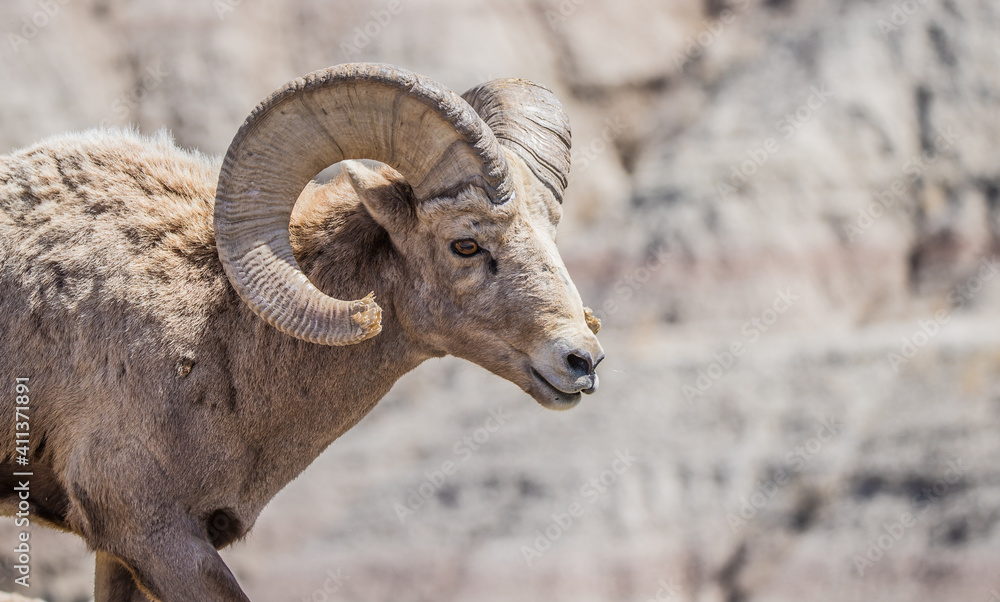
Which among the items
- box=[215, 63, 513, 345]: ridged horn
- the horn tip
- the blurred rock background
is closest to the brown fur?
box=[215, 63, 513, 345]: ridged horn

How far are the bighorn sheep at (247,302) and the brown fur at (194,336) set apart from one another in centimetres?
1

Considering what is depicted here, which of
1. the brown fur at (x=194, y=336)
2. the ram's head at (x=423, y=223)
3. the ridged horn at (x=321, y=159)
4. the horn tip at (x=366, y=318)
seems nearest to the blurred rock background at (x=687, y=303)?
the brown fur at (x=194, y=336)

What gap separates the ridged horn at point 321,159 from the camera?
5.25m

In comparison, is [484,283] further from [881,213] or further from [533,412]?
[881,213]

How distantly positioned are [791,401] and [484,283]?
10519 mm

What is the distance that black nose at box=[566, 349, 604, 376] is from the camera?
5465 mm

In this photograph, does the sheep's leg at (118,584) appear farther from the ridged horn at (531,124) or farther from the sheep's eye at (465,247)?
the ridged horn at (531,124)

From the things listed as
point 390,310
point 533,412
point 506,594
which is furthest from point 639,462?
point 390,310

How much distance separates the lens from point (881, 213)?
16469mm

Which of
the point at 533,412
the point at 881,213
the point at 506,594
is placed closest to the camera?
the point at 506,594

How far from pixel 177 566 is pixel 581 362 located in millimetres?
2345

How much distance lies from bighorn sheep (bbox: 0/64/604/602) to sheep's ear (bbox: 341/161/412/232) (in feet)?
0.04

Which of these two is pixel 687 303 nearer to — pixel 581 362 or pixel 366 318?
pixel 581 362

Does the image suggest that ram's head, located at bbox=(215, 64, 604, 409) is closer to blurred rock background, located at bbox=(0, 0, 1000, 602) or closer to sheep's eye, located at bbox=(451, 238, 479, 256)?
sheep's eye, located at bbox=(451, 238, 479, 256)
